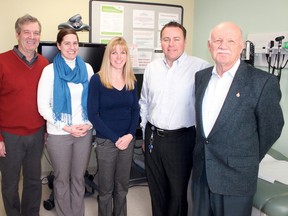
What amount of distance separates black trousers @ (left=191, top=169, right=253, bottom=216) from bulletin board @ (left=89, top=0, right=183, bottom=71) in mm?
1705

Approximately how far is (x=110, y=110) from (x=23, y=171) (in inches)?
29.6

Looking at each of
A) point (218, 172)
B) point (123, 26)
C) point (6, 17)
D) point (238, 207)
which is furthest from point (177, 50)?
point (6, 17)

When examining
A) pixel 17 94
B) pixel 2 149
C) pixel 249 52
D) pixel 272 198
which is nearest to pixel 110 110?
pixel 17 94

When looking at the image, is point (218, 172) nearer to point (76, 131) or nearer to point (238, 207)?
point (238, 207)

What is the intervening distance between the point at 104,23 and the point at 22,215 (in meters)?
1.90

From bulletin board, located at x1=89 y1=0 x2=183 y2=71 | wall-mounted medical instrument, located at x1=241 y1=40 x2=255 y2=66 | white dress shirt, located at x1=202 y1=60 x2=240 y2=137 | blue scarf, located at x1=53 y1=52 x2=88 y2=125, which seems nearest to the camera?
white dress shirt, located at x1=202 y1=60 x2=240 y2=137

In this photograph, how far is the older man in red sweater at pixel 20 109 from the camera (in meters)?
1.81

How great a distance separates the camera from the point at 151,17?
3143 mm

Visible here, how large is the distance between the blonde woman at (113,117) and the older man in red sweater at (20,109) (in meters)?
0.38

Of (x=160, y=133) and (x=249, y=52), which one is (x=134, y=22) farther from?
(x=160, y=133)

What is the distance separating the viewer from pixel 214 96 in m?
1.48

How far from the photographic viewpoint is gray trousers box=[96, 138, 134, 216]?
6.15ft

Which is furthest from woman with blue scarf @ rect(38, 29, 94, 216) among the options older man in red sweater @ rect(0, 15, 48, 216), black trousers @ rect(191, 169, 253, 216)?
black trousers @ rect(191, 169, 253, 216)

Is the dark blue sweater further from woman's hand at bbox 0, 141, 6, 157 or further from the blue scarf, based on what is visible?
woman's hand at bbox 0, 141, 6, 157
